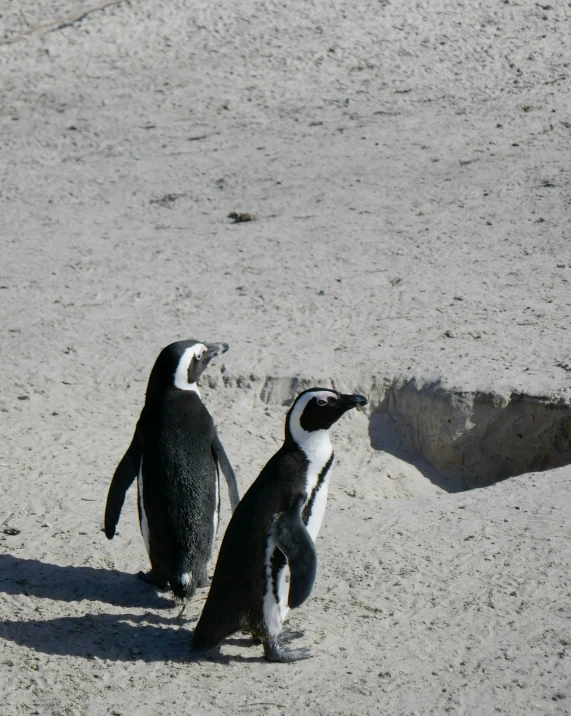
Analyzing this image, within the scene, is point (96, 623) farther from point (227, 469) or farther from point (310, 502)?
point (310, 502)

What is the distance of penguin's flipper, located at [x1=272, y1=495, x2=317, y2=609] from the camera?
292cm

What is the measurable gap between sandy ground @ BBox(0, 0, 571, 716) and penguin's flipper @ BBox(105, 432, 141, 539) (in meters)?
0.22

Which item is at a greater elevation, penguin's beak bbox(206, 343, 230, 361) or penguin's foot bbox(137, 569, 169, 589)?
penguin's beak bbox(206, 343, 230, 361)

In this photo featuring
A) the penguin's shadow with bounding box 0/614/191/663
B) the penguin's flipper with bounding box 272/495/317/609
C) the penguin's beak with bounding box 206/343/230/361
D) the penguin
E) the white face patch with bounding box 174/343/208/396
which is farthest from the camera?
the penguin's beak with bounding box 206/343/230/361

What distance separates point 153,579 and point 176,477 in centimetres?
41

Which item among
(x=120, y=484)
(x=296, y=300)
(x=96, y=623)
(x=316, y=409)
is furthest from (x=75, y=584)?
(x=296, y=300)

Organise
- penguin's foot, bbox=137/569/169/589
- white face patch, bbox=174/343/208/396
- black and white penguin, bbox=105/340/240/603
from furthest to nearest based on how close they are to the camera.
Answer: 1. white face patch, bbox=174/343/208/396
2. penguin's foot, bbox=137/569/169/589
3. black and white penguin, bbox=105/340/240/603

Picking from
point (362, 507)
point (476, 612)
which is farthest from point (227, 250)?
point (476, 612)

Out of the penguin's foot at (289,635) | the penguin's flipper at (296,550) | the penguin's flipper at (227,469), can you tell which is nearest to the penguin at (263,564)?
the penguin's flipper at (296,550)

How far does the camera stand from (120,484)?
3602 millimetres

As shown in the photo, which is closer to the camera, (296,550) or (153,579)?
(296,550)

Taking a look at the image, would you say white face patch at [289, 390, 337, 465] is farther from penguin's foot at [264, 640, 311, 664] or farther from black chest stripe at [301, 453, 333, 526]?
penguin's foot at [264, 640, 311, 664]

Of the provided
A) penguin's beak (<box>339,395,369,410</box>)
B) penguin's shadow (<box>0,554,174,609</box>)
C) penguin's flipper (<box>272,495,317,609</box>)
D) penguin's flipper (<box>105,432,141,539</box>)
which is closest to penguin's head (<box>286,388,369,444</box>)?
penguin's beak (<box>339,395,369,410</box>)

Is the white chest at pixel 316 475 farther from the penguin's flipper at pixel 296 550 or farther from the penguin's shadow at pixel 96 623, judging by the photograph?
the penguin's shadow at pixel 96 623
